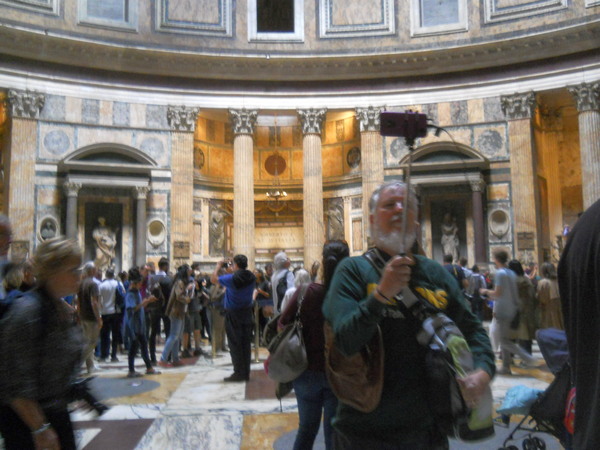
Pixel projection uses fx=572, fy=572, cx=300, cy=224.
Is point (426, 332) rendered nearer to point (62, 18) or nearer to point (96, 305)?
point (96, 305)

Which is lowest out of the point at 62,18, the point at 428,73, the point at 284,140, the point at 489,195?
the point at 489,195

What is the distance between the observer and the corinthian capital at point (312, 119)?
2239 cm

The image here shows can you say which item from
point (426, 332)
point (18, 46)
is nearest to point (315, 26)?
point (18, 46)

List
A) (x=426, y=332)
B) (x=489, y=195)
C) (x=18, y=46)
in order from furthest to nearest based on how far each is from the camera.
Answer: (x=489, y=195) → (x=18, y=46) → (x=426, y=332)

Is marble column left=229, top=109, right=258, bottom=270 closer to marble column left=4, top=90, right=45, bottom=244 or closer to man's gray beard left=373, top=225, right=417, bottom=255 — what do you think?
marble column left=4, top=90, right=45, bottom=244

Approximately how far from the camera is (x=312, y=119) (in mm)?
22422

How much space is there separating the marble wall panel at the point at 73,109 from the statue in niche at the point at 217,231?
6427 mm

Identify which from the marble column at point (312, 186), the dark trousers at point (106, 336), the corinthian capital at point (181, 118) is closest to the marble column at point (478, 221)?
the marble column at point (312, 186)

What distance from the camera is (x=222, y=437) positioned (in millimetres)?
5457

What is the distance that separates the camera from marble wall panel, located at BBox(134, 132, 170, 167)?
68.8 feet

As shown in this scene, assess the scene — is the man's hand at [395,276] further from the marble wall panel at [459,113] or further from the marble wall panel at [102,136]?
the marble wall panel at [459,113]

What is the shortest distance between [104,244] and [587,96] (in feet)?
57.6

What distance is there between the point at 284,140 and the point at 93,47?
882 centimetres

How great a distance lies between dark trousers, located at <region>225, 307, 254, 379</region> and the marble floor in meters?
0.27
